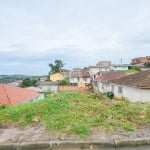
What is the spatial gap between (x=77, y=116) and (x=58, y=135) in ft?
1.94

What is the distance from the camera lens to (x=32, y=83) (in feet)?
212

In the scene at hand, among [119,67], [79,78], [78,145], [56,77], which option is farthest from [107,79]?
[78,145]

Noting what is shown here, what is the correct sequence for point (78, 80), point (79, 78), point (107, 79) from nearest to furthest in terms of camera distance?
point (107, 79) < point (78, 80) < point (79, 78)

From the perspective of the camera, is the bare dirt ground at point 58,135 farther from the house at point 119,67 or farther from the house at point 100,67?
the house at point 100,67

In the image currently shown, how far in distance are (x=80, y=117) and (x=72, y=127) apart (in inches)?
14.3

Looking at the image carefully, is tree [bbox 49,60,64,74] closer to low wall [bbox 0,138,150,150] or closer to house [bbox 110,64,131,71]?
house [bbox 110,64,131,71]

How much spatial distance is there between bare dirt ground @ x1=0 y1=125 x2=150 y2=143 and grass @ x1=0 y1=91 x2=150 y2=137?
10 centimetres

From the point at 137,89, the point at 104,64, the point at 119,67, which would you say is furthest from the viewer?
the point at 104,64

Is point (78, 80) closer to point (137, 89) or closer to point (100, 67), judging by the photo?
point (100, 67)

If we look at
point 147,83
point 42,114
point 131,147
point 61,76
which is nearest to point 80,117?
point 42,114

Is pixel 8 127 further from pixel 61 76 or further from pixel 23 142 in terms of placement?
pixel 61 76

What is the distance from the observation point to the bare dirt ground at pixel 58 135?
321 cm

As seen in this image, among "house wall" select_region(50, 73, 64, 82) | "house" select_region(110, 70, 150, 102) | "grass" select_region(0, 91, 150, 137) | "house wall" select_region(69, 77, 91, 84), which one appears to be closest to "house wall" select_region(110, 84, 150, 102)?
"house" select_region(110, 70, 150, 102)

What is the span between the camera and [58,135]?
131 inches
